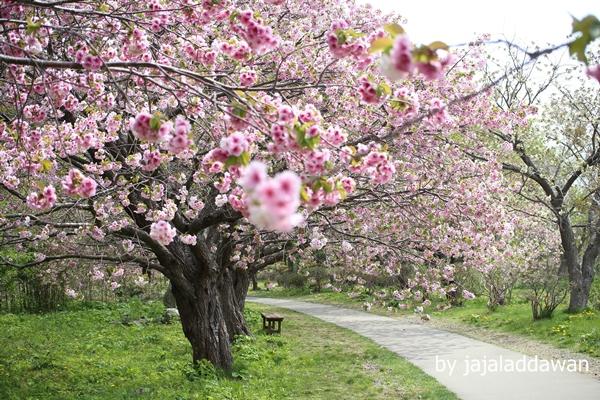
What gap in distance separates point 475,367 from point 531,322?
5.39m

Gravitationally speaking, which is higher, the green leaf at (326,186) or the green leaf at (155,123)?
the green leaf at (155,123)

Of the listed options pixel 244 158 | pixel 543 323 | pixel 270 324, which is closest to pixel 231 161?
pixel 244 158

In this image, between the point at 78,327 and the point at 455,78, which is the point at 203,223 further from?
the point at 78,327

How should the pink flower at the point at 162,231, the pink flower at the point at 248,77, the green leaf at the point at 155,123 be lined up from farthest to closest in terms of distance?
the pink flower at the point at 162,231 < the pink flower at the point at 248,77 < the green leaf at the point at 155,123

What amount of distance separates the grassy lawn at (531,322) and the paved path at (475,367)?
141cm

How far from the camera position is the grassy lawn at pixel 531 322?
1159 cm

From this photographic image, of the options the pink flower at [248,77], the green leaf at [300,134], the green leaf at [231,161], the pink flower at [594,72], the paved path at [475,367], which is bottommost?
the paved path at [475,367]

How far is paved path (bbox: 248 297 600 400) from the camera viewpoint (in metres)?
7.81

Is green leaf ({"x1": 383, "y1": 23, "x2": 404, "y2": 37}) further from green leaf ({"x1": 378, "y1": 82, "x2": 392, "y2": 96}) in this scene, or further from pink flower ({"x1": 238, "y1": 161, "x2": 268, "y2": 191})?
green leaf ({"x1": 378, "y1": 82, "x2": 392, "y2": 96})

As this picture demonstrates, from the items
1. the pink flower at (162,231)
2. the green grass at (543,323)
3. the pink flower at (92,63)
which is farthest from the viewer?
the green grass at (543,323)

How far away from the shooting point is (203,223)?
7902mm

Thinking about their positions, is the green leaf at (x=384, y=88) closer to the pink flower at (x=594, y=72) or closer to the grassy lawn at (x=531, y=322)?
the pink flower at (x=594, y=72)

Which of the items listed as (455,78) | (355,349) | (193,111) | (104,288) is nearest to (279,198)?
(193,111)

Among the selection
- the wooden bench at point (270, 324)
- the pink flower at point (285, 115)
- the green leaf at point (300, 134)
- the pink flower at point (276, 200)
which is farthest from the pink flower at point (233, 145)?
the wooden bench at point (270, 324)
